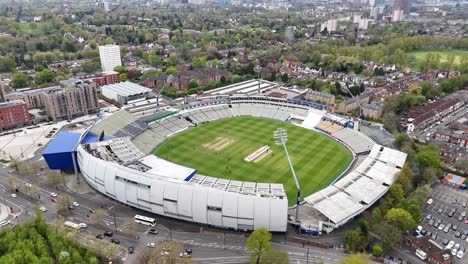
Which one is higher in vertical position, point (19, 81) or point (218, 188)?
point (19, 81)

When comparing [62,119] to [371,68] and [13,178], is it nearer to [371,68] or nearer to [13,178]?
[13,178]

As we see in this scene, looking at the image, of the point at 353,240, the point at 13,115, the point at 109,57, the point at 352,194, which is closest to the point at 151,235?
the point at 353,240

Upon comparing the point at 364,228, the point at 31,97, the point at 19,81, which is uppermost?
the point at 19,81

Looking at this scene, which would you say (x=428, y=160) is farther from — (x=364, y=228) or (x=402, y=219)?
(x=364, y=228)

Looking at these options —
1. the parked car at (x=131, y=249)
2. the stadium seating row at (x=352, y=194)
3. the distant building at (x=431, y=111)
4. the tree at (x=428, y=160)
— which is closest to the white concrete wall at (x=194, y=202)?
the stadium seating row at (x=352, y=194)

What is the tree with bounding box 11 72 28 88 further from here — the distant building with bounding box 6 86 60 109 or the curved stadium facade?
the curved stadium facade

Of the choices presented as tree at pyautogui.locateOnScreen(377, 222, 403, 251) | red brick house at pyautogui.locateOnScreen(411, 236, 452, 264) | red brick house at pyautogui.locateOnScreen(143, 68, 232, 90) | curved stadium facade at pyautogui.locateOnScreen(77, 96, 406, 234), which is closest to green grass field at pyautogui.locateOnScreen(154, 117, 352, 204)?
curved stadium facade at pyautogui.locateOnScreen(77, 96, 406, 234)

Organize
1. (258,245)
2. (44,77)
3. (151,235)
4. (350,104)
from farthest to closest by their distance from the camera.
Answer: (44,77) → (350,104) → (151,235) → (258,245)
